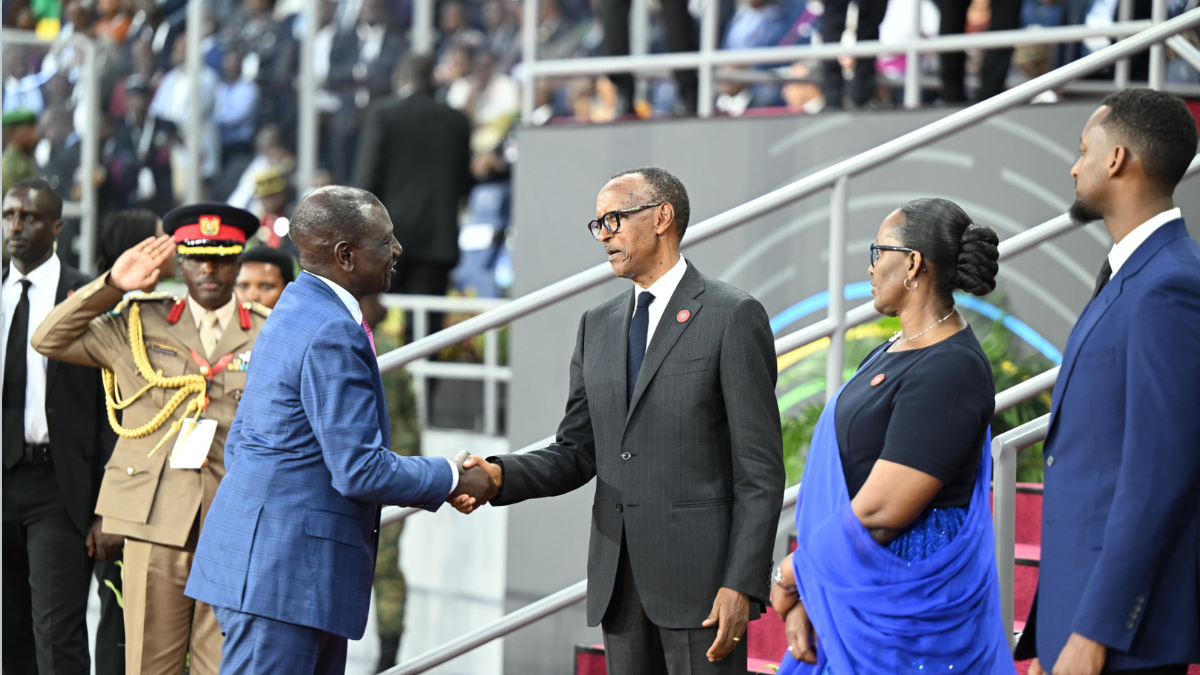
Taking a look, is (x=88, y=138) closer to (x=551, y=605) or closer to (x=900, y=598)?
(x=551, y=605)

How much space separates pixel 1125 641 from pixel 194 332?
2.82 m

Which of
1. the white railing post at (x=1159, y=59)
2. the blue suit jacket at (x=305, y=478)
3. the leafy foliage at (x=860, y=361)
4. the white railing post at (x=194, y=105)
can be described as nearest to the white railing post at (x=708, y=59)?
the leafy foliage at (x=860, y=361)

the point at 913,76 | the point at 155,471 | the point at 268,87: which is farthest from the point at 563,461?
the point at 268,87

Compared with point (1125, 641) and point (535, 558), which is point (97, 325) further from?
point (1125, 641)

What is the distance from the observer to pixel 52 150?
9.88 metres

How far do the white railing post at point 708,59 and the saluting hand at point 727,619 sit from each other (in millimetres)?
3248

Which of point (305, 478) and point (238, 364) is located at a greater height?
point (238, 364)

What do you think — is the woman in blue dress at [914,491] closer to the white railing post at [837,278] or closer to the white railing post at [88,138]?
the white railing post at [837,278]

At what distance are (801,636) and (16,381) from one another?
9.29 ft

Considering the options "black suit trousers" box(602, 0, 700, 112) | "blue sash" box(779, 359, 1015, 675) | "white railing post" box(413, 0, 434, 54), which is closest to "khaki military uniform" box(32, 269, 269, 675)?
"blue sash" box(779, 359, 1015, 675)

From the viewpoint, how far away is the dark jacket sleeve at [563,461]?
334cm

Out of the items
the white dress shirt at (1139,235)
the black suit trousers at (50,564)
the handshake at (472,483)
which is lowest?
the black suit trousers at (50,564)

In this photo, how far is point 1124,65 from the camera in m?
5.33

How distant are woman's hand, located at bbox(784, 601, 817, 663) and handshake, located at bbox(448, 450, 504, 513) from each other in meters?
0.82
